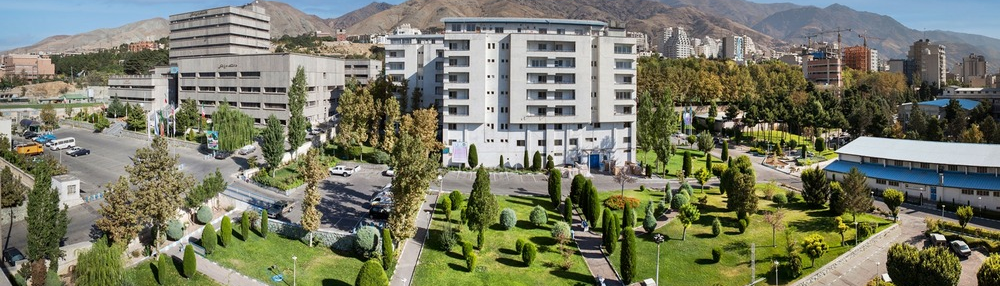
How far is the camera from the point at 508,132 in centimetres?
7669

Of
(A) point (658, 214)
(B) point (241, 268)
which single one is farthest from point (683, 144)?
(B) point (241, 268)

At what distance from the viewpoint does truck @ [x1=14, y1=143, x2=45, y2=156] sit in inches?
2842

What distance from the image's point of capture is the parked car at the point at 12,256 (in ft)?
131

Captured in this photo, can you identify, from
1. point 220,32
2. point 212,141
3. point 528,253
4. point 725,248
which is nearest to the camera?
point 528,253

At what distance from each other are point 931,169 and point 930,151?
3245 millimetres

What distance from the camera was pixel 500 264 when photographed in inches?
1746

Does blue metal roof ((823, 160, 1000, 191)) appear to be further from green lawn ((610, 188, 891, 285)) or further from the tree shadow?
the tree shadow

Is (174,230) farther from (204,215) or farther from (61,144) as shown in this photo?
(61,144)

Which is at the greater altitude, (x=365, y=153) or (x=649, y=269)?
(x=365, y=153)

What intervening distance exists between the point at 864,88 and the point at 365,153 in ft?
407

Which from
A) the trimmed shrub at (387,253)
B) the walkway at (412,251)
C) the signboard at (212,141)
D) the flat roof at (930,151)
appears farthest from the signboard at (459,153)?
the flat roof at (930,151)

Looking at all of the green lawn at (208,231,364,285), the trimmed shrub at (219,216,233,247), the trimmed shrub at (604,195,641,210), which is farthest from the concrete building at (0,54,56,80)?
the trimmed shrub at (604,195,641,210)

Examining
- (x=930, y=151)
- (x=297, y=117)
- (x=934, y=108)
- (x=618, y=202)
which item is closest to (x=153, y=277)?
(x=297, y=117)

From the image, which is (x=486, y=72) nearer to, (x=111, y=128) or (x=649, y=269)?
(x=649, y=269)
